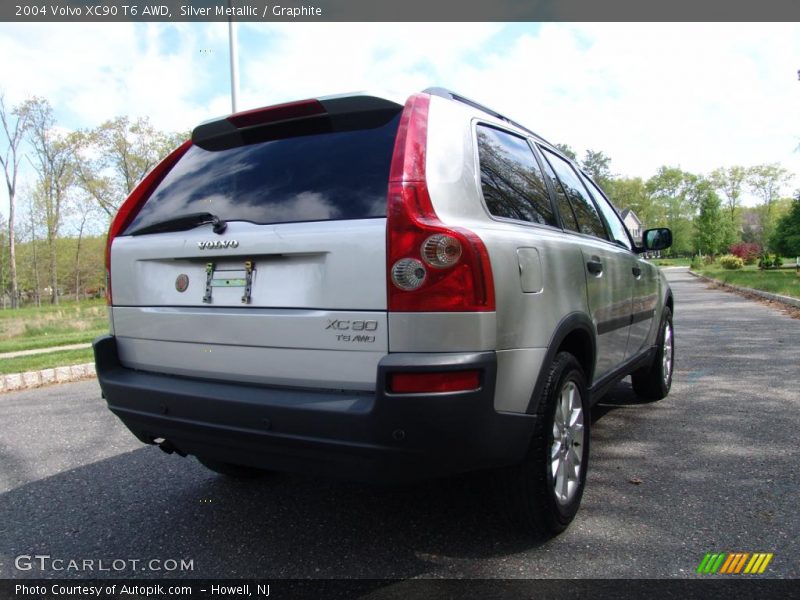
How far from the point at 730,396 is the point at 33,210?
5115 cm

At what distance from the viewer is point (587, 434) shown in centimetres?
289

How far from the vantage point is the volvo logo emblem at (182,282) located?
2476mm

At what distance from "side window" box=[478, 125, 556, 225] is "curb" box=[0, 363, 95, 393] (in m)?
7.02

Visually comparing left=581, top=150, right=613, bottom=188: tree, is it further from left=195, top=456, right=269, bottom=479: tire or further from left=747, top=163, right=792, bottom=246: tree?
left=195, top=456, right=269, bottom=479: tire

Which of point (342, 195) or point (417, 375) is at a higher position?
point (342, 195)

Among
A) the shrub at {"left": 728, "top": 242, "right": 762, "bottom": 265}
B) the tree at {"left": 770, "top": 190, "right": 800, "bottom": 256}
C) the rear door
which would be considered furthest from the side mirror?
the shrub at {"left": 728, "top": 242, "right": 762, "bottom": 265}

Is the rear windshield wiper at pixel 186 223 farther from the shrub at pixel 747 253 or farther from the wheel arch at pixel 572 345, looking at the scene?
the shrub at pixel 747 253

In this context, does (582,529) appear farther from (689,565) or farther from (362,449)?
(362,449)

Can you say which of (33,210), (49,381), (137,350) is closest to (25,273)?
(33,210)

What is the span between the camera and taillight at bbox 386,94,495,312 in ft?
6.48

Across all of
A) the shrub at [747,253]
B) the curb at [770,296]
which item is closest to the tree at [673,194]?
the shrub at [747,253]

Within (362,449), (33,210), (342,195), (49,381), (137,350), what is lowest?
(49,381)

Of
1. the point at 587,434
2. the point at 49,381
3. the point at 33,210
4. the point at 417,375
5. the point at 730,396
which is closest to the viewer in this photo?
the point at 417,375

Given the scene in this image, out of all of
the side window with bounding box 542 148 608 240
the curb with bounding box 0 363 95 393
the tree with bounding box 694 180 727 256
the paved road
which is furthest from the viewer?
the tree with bounding box 694 180 727 256
